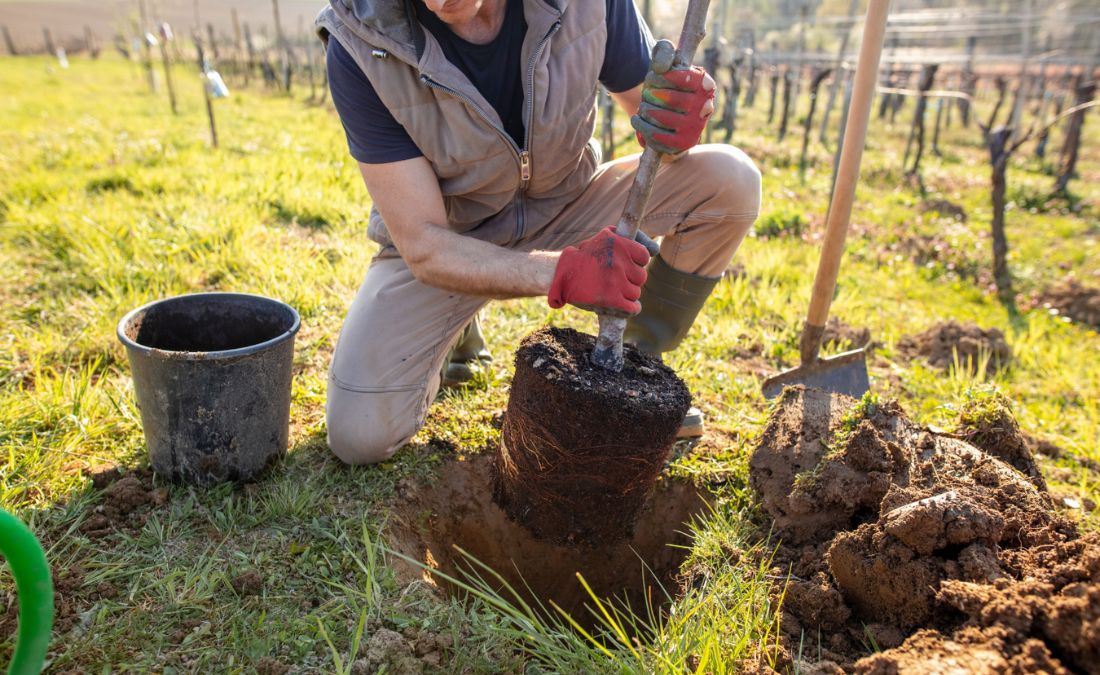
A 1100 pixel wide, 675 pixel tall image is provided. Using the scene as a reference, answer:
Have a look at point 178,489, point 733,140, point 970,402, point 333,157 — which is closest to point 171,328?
point 178,489

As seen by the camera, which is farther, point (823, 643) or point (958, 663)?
point (823, 643)

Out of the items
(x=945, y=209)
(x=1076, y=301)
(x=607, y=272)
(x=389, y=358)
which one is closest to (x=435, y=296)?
(x=389, y=358)

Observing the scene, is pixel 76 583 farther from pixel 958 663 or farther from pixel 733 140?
pixel 733 140

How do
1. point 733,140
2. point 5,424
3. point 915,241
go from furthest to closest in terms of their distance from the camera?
point 733,140 → point 915,241 → point 5,424

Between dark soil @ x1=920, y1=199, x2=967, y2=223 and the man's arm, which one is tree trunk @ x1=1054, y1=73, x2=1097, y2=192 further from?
the man's arm

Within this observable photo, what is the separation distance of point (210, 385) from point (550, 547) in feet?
3.52

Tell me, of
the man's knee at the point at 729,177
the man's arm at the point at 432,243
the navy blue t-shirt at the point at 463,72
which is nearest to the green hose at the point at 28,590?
the man's arm at the point at 432,243

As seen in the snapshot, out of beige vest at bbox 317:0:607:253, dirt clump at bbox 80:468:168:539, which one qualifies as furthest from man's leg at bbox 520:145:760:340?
dirt clump at bbox 80:468:168:539

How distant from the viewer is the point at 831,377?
8.40 ft

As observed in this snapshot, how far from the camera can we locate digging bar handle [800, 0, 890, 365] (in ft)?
6.88

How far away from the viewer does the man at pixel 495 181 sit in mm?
1855

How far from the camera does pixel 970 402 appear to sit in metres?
2.07

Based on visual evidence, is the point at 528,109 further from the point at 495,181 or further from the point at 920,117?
the point at 920,117

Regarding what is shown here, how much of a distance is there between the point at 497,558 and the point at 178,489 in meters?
0.94
